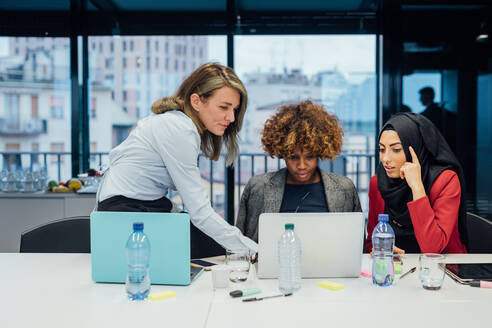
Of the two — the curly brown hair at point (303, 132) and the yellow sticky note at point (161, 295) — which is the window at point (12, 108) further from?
the yellow sticky note at point (161, 295)

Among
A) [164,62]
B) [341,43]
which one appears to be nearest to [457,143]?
[341,43]

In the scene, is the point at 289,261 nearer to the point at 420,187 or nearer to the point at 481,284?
the point at 481,284

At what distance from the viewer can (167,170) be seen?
6.04 feet

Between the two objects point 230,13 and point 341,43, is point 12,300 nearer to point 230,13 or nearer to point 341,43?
point 230,13

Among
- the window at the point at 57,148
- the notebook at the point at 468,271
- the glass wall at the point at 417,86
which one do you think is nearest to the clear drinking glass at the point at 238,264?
the notebook at the point at 468,271

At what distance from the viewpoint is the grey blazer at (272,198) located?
7.40 ft

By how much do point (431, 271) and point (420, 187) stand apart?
1.84ft

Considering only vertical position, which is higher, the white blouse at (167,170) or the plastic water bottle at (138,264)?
the white blouse at (167,170)

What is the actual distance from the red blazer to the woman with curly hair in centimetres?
34

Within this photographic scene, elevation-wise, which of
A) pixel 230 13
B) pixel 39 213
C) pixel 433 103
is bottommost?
pixel 39 213

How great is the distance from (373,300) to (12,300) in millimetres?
1043

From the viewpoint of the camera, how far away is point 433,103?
158 inches

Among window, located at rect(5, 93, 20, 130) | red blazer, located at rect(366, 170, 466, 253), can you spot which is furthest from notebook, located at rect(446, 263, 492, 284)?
window, located at rect(5, 93, 20, 130)

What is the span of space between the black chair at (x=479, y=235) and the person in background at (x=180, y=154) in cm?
111
